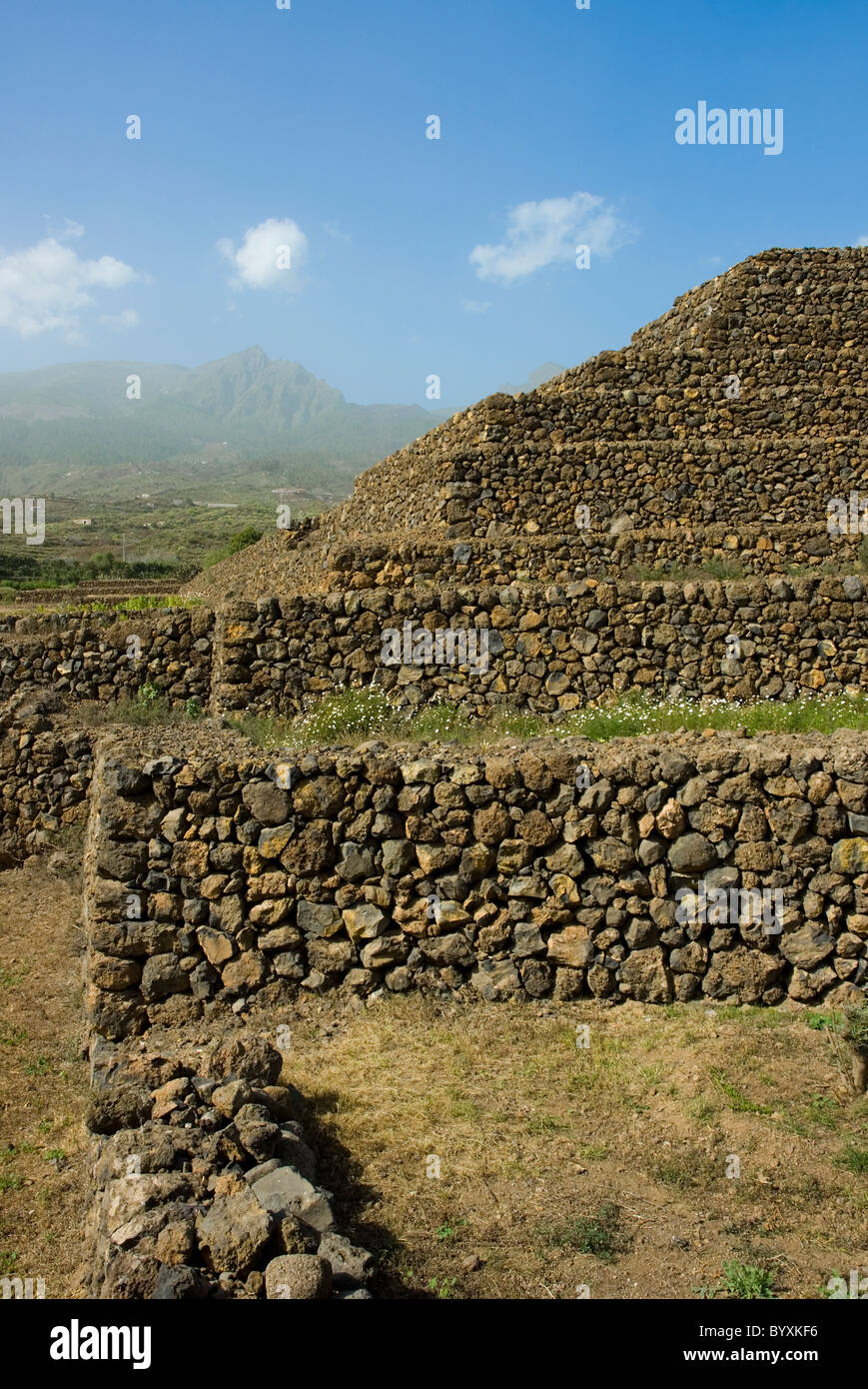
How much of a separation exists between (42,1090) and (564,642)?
7.05m

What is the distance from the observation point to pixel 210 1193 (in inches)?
166

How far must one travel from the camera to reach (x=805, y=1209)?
15.3ft

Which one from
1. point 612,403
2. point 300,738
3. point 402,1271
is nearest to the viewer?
point 402,1271

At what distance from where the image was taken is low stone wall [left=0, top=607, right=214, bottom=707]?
510 inches

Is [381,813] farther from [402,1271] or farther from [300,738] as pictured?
[402,1271]

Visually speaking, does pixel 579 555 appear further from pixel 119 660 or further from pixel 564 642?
pixel 119 660

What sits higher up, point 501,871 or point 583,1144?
point 501,871

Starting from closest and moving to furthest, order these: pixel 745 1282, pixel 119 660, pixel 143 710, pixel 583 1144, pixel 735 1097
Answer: pixel 745 1282 < pixel 583 1144 < pixel 735 1097 < pixel 143 710 < pixel 119 660

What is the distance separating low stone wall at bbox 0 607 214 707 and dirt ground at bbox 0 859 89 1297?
12.3 ft

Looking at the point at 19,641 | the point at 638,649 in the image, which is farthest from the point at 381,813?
the point at 19,641

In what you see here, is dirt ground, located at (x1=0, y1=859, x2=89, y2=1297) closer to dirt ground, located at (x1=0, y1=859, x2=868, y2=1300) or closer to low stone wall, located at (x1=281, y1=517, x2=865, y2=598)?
dirt ground, located at (x1=0, y1=859, x2=868, y2=1300)

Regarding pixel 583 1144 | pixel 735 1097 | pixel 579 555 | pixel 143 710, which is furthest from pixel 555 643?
pixel 583 1144

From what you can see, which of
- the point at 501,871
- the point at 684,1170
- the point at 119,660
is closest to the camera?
the point at 684,1170

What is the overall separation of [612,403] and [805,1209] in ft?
42.2
